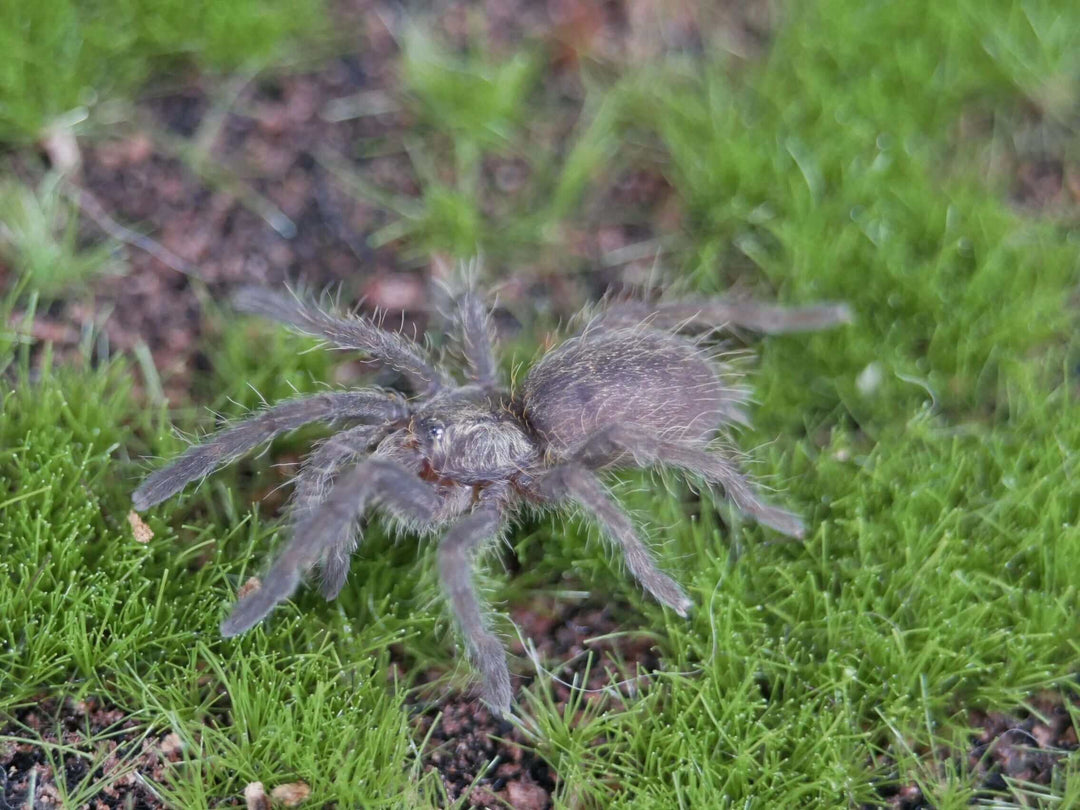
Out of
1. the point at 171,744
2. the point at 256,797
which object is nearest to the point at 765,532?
the point at 256,797

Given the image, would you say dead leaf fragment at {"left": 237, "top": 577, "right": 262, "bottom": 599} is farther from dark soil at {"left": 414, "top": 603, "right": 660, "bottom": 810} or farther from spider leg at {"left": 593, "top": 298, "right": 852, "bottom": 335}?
spider leg at {"left": 593, "top": 298, "right": 852, "bottom": 335}

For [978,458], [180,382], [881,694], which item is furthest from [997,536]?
[180,382]

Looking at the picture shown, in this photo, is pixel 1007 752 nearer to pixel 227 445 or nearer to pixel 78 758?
pixel 227 445

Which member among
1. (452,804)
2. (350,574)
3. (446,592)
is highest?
(446,592)

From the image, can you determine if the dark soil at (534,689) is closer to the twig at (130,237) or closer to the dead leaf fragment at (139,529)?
the dead leaf fragment at (139,529)

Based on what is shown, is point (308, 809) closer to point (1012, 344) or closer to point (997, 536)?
point (997, 536)

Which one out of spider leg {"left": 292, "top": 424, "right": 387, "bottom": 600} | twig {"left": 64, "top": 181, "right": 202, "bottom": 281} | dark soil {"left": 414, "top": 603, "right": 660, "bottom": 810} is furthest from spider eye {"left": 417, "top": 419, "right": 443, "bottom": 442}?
twig {"left": 64, "top": 181, "right": 202, "bottom": 281}

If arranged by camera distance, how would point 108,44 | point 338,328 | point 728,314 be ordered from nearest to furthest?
point 338,328 → point 728,314 → point 108,44
